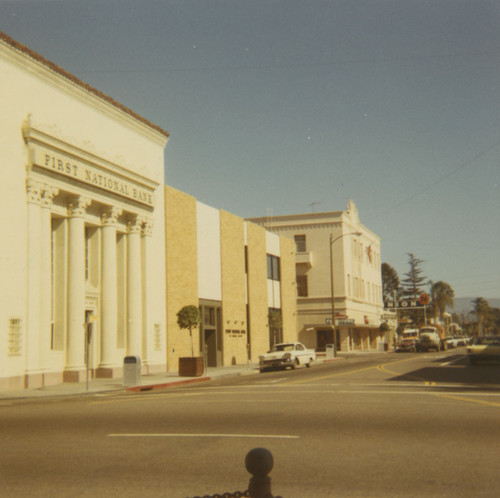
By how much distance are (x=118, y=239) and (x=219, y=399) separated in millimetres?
17943

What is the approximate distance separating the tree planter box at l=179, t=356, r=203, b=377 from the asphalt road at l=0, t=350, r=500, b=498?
13612 millimetres

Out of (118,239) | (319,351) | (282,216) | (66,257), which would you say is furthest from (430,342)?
(66,257)

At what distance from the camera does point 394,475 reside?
23.6 ft

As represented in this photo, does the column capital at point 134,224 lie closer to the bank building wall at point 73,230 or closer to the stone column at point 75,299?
the bank building wall at point 73,230

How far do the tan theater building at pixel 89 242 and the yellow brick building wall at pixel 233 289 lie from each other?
20cm

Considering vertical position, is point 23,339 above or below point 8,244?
below

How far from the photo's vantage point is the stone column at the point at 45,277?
25688 mm

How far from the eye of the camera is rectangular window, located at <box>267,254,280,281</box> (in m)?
52.6

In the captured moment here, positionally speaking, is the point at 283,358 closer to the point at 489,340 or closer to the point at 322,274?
the point at 489,340

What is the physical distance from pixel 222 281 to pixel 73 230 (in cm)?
1561

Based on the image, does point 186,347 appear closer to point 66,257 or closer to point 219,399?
point 66,257

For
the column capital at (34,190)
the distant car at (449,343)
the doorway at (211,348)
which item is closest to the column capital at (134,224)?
the column capital at (34,190)

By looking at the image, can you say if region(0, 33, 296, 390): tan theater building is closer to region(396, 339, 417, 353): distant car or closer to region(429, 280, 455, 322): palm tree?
region(396, 339, 417, 353): distant car

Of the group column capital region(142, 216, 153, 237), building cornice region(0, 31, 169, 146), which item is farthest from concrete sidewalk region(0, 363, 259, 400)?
building cornice region(0, 31, 169, 146)
